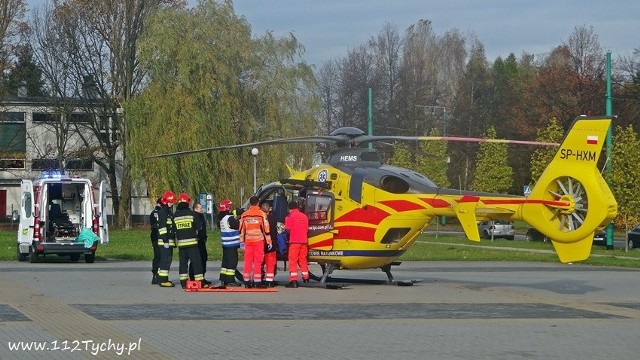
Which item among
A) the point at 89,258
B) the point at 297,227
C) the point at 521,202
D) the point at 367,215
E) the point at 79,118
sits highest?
the point at 79,118

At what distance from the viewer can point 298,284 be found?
2344 cm

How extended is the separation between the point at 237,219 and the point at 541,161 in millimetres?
28001

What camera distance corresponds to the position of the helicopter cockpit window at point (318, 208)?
2286 centimetres

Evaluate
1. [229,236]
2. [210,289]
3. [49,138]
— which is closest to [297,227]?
[229,236]

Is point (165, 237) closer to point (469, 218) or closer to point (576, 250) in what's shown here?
point (469, 218)

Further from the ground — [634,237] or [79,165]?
Answer: [79,165]

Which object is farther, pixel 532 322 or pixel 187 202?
pixel 187 202

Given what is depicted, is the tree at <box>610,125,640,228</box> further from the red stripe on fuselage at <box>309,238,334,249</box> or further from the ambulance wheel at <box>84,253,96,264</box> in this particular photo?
the red stripe on fuselage at <box>309,238,334,249</box>

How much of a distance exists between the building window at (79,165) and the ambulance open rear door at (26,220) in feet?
116

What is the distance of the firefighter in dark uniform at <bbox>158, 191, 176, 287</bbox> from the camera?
74.1 ft

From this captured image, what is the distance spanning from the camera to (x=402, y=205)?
71.8 feet

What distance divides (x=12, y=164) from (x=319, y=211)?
2150 inches

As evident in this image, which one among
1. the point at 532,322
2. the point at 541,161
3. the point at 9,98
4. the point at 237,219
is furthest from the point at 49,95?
the point at 532,322

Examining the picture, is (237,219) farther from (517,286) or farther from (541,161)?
(541,161)
